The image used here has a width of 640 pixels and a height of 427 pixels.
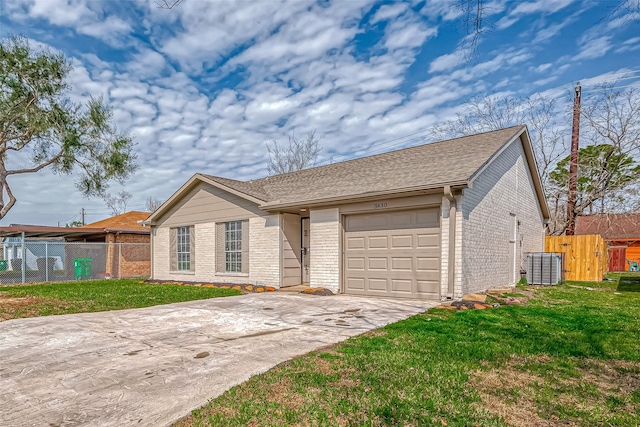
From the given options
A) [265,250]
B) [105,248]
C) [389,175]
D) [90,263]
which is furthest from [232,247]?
[90,263]

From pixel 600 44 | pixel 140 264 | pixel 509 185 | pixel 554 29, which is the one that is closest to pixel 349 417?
pixel 554 29

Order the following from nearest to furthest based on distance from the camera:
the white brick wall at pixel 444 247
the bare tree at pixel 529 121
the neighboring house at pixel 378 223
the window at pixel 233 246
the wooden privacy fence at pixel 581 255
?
the white brick wall at pixel 444 247 → the neighboring house at pixel 378 223 → the window at pixel 233 246 → the wooden privacy fence at pixel 581 255 → the bare tree at pixel 529 121

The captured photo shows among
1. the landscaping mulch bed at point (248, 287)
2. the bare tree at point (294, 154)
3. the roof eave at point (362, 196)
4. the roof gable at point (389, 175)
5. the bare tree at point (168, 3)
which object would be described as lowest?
the landscaping mulch bed at point (248, 287)

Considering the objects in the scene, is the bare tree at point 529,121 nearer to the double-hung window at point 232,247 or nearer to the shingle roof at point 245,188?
the shingle roof at point 245,188

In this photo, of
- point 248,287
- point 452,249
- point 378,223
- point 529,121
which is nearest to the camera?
point 452,249

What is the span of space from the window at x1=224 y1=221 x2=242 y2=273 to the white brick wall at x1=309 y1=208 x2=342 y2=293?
3248 mm

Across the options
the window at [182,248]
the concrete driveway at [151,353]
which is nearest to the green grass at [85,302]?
the concrete driveway at [151,353]

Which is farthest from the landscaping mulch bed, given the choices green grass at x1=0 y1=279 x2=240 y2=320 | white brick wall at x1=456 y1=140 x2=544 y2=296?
white brick wall at x1=456 y1=140 x2=544 y2=296

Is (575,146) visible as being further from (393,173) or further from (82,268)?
(82,268)

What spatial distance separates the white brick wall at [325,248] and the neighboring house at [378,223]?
0.03m

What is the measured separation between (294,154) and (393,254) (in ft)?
73.1

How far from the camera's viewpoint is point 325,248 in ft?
35.2

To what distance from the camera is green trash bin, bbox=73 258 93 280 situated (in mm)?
18891

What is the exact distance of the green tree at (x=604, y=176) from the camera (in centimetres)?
1739
